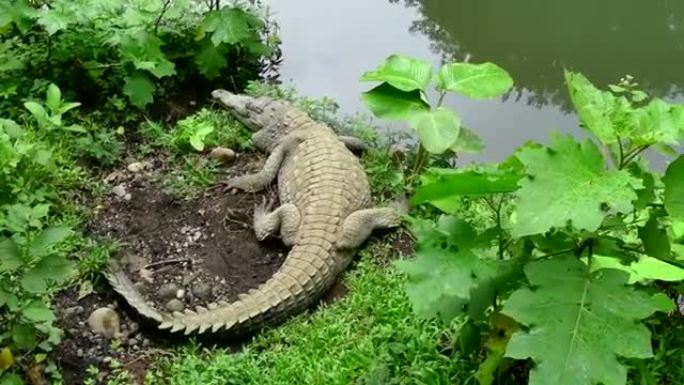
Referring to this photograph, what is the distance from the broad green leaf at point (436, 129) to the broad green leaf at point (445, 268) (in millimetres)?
1234

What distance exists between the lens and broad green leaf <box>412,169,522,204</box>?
2570mm

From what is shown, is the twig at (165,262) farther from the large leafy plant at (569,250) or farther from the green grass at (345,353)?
the large leafy plant at (569,250)

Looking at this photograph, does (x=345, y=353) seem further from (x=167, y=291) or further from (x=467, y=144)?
(x=467, y=144)

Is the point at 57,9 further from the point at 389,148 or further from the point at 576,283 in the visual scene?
the point at 576,283

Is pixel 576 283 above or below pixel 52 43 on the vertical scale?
above

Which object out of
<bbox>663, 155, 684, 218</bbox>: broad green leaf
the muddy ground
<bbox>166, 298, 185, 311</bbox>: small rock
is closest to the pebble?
the muddy ground

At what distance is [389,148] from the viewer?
503 centimetres

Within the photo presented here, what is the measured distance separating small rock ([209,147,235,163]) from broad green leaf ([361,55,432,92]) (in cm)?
119

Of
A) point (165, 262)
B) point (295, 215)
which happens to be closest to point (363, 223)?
point (295, 215)

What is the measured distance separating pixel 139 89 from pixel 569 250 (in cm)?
308

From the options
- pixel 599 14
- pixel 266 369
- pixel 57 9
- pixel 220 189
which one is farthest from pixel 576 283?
pixel 599 14

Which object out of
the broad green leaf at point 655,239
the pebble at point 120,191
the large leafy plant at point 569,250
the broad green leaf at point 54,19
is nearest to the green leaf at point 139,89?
the broad green leaf at point 54,19

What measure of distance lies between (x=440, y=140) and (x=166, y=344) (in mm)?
1518

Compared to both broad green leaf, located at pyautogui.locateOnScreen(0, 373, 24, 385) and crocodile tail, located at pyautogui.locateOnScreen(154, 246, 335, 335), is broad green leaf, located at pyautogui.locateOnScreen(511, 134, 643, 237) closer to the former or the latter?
crocodile tail, located at pyautogui.locateOnScreen(154, 246, 335, 335)
